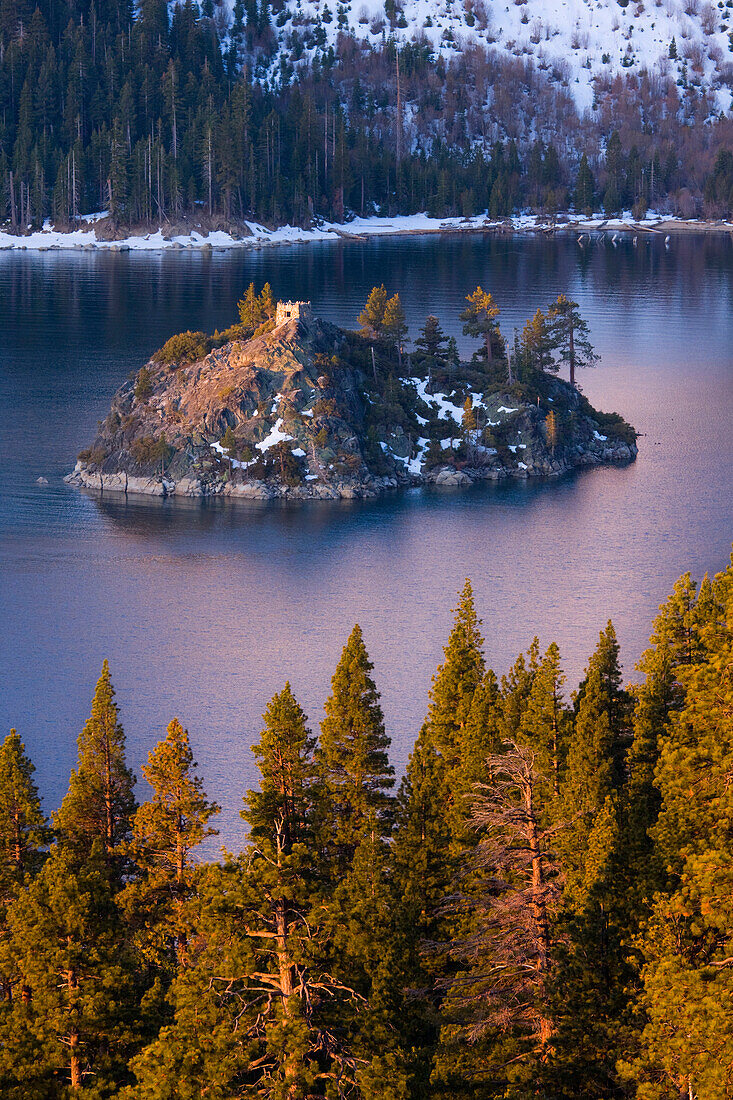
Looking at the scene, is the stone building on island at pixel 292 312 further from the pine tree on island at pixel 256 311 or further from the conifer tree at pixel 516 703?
the conifer tree at pixel 516 703

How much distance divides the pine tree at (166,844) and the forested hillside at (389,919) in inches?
2.6

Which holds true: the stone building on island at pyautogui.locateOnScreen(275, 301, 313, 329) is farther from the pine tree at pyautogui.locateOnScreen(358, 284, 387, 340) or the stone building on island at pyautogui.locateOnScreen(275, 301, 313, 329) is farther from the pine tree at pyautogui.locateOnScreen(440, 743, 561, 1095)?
the pine tree at pyautogui.locateOnScreen(440, 743, 561, 1095)

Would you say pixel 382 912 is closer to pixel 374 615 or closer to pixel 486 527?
pixel 374 615

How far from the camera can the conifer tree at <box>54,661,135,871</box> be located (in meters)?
33.0

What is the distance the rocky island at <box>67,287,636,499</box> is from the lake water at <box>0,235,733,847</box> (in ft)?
8.73

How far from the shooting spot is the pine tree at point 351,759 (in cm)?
3347

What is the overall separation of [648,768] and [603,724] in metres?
2.51

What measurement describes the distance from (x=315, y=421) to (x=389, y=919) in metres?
60.4

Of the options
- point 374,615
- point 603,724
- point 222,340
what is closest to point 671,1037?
point 603,724

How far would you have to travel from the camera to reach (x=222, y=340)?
9519 centimetres

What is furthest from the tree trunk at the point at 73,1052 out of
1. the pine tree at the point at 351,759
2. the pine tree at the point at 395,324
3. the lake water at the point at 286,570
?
the pine tree at the point at 395,324

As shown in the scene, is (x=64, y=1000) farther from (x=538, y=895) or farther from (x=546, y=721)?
(x=546, y=721)

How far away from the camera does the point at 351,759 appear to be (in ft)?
113

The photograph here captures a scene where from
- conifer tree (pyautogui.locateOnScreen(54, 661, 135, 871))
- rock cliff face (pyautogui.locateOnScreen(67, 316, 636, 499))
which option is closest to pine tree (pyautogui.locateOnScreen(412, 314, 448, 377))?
rock cliff face (pyautogui.locateOnScreen(67, 316, 636, 499))
